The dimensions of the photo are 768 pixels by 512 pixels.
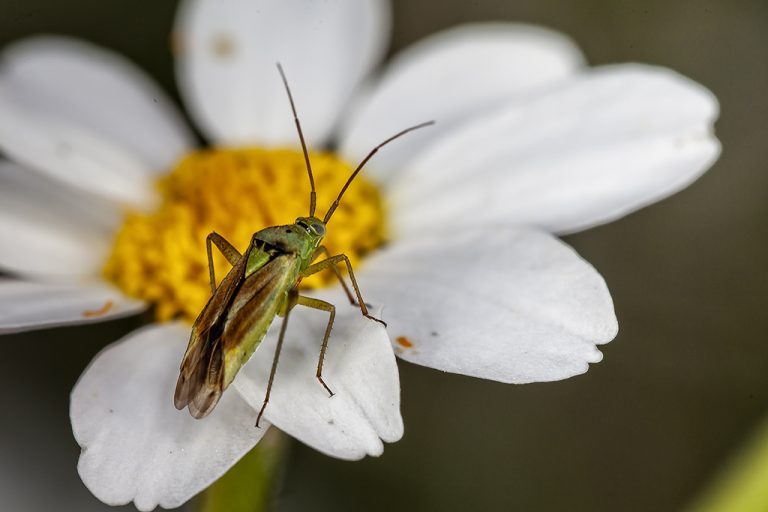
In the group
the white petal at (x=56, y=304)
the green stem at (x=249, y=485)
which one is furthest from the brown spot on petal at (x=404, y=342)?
the white petal at (x=56, y=304)

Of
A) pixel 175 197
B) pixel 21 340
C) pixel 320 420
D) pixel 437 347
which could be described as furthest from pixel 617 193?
pixel 21 340

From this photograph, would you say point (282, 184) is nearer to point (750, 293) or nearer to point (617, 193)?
point (617, 193)

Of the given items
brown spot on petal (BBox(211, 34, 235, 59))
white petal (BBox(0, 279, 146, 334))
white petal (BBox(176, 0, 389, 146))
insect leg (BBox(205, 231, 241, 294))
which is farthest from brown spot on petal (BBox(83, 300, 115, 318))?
brown spot on petal (BBox(211, 34, 235, 59))

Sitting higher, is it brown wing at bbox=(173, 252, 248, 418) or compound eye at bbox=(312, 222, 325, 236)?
compound eye at bbox=(312, 222, 325, 236)

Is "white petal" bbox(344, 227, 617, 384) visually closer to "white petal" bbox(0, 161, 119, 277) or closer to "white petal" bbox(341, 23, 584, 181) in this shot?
"white petal" bbox(341, 23, 584, 181)

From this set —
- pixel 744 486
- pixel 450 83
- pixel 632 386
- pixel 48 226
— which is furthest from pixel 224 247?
pixel 632 386

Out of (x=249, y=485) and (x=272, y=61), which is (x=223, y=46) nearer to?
(x=272, y=61)
